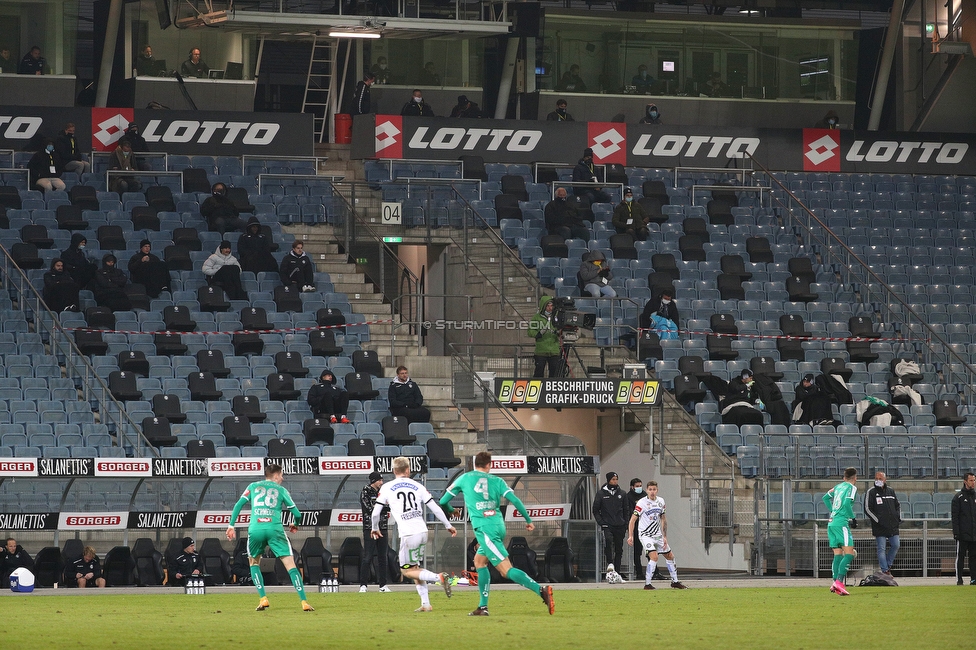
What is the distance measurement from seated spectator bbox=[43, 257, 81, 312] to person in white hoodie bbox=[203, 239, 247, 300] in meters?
2.75

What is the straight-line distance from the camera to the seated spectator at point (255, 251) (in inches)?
1177

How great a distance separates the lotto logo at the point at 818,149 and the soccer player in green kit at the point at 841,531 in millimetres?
18520

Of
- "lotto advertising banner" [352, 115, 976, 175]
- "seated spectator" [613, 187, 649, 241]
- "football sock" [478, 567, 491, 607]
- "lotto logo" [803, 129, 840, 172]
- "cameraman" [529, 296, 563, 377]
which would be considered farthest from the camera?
"lotto logo" [803, 129, 840, 172]

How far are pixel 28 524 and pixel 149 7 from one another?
1634 cm

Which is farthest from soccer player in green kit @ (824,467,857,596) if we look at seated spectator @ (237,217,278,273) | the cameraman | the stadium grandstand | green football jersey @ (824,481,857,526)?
seated spectator @ (237,217,278,273)

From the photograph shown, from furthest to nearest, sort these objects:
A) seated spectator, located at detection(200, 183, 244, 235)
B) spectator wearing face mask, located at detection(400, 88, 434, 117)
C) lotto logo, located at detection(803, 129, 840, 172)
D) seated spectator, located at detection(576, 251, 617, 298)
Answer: lotto logo, located at detection(803, 129, 840, 172), spectator wearing face mask, located at detection(400, 88, 434, 117), seated spectator, located at detection(200, 183, 244, 235), seated spectator, located at detection(576, 251, 617, 298)

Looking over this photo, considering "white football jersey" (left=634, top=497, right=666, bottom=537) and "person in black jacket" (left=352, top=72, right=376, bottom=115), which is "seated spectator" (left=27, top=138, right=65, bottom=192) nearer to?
"person in black jacket" (left=352, top=72, right=376, bottom=115)

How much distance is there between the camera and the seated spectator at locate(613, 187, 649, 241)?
108ft

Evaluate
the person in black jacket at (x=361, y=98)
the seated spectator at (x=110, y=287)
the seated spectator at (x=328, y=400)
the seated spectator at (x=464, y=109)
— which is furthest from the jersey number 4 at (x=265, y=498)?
the seated spectator at (x=464, y=109)

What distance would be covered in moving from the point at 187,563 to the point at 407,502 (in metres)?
6.24

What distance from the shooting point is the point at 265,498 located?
16.7 m

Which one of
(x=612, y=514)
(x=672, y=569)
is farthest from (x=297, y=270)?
(x=672, y=569)

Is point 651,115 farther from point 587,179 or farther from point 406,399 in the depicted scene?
point 406,399

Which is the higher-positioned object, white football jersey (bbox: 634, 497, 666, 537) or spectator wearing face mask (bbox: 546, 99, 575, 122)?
spectator wearing face mask (bbox: 546, 99, 575, 122)
